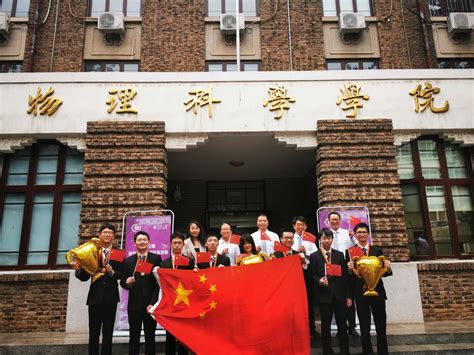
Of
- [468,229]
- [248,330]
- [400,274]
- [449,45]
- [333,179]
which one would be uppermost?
[449,45]

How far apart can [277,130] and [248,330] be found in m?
4.43

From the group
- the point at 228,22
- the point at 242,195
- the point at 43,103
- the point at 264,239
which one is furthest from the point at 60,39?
the point at 264,239

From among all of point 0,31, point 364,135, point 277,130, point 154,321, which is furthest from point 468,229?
point 0,31

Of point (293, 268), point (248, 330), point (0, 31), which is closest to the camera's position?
point (248, 330)

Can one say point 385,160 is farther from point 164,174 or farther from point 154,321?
point 154,321

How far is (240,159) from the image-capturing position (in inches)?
403

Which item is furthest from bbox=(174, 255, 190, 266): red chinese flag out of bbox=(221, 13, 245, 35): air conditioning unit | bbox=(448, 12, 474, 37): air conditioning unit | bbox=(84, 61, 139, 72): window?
bbox=(448, 12, 474, 37): air conditioning unit

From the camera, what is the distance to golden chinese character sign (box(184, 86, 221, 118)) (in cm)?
812

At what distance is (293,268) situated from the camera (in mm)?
5176

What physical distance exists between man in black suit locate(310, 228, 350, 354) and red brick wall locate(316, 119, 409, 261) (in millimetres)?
2602

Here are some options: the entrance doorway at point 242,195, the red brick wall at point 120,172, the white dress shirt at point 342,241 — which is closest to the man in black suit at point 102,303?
the red brick wall at point 120,172

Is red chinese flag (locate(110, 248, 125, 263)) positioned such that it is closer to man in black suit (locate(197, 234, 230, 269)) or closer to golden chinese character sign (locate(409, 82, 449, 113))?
man in black suit (locate(197, 234, 230, 269))

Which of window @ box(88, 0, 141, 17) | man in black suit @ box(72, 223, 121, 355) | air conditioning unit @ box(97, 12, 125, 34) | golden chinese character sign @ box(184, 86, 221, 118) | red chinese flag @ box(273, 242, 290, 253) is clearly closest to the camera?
man in black suit @ box(72, 223, 121, 355)

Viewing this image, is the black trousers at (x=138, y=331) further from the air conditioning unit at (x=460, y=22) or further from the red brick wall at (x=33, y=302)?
the air conditioning unit at (x=460, y=22)
